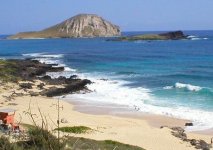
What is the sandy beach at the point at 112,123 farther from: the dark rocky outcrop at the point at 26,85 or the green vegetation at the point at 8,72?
the green vegetation at the point at 8,72

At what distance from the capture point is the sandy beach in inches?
817

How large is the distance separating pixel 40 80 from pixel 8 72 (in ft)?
18.9

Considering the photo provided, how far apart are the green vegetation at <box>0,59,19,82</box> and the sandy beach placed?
8.94 m

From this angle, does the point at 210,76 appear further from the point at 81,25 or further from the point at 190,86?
the point at 81,25

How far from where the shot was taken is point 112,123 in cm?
2511

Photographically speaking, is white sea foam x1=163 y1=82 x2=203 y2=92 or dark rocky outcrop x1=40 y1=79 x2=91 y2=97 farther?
white sea foam x1=163 y1=82 x2=203 y2=92

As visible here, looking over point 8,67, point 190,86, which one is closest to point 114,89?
point 190,86

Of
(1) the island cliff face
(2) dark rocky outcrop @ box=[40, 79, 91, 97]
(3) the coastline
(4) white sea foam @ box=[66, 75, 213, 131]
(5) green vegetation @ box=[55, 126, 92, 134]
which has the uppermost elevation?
(1) the island cliff face

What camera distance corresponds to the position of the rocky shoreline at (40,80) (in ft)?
121

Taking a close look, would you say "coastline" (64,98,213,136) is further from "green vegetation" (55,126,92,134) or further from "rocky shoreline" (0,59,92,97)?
"green vegetation" (55,126,92,134)

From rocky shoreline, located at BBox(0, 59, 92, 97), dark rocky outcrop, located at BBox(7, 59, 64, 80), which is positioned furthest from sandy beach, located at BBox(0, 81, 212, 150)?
dark rocky outcrop, located at BBox(7, 59, 64, 80)

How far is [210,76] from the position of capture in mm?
44562

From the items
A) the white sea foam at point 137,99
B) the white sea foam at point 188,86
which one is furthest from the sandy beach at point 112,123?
the white sea foam at point 188,86

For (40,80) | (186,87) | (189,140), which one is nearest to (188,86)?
(186,87)
